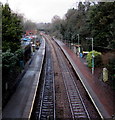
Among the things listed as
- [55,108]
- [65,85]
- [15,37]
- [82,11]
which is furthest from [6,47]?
[82,11]

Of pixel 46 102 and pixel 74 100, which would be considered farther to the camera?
pixel 74 100

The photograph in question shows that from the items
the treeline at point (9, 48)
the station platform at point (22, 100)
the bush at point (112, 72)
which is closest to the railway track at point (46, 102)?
the station platform at point (22, 100)

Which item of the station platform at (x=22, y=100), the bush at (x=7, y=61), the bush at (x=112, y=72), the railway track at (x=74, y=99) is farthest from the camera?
the bush at (x=112, y=72)

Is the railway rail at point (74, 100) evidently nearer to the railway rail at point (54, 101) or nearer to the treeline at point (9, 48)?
the railway rail at point (54, 101)

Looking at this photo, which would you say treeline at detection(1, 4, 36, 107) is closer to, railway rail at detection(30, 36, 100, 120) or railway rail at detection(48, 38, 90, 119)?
railway rail at detection(30, 36, 100, 120)

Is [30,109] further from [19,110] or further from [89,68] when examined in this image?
[89,68]

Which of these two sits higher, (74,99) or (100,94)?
(100,94)

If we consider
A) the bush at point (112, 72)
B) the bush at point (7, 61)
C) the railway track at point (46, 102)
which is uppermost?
the bush at point (7, 61)

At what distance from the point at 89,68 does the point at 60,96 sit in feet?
33.9

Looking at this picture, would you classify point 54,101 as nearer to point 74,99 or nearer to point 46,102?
point 46,102

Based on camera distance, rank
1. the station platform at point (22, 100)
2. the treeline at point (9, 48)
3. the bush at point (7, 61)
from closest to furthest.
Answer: the station platform at point (22, 100)
the bush at point (7, 61)
the treeline at point (9, 48)

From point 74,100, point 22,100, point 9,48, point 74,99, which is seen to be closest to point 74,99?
point 74,99

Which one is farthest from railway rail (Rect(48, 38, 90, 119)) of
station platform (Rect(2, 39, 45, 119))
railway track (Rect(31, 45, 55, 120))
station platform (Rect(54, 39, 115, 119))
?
station platform (Rect(2, 39, 45, 119))

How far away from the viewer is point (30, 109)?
39.8ft
